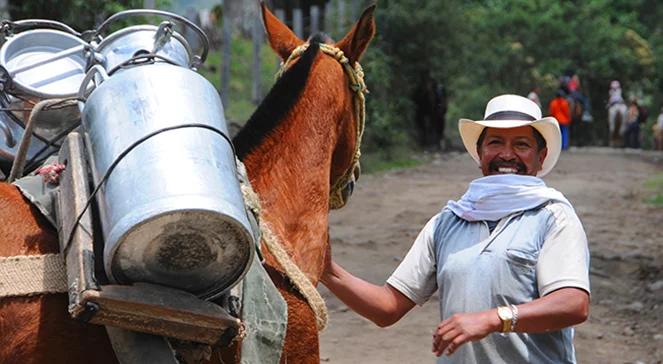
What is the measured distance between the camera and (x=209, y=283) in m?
3.08

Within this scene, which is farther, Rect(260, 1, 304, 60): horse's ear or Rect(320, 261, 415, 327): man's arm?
Rect(260, 1, 304, 60): horse's ear

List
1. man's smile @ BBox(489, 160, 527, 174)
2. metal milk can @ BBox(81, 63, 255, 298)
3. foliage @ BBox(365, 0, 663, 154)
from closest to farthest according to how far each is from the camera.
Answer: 1. metal milk can @ BBox(81, 63, 255, 298)
2. man's smile @ BBox(489, 160, 527, 174)
3. foliage @ BBox(365, 0, 663, 154)

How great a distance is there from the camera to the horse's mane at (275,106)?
3994mm

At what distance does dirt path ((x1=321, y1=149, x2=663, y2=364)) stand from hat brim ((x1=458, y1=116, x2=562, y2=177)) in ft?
10.5

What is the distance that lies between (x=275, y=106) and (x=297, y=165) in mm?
223

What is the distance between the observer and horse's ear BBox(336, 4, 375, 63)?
4195 millimetres

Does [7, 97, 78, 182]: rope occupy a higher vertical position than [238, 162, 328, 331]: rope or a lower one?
higher

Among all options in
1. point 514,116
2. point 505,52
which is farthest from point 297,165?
point 505,52

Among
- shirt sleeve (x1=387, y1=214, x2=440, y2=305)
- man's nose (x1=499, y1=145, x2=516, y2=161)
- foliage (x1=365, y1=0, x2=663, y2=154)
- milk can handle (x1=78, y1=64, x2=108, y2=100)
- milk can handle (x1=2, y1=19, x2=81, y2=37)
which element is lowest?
foliage (x1=365, y1=0, x2=663, y2=154)

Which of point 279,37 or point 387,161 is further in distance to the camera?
point 387,161

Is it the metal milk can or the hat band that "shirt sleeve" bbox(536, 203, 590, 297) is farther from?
the metal milk can

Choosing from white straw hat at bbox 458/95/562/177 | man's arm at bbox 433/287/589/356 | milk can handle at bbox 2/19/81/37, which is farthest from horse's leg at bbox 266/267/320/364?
milk can handle at bbox 2/19/81/37

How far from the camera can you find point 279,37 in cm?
433

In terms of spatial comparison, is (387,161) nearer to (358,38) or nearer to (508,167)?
(358,38)
